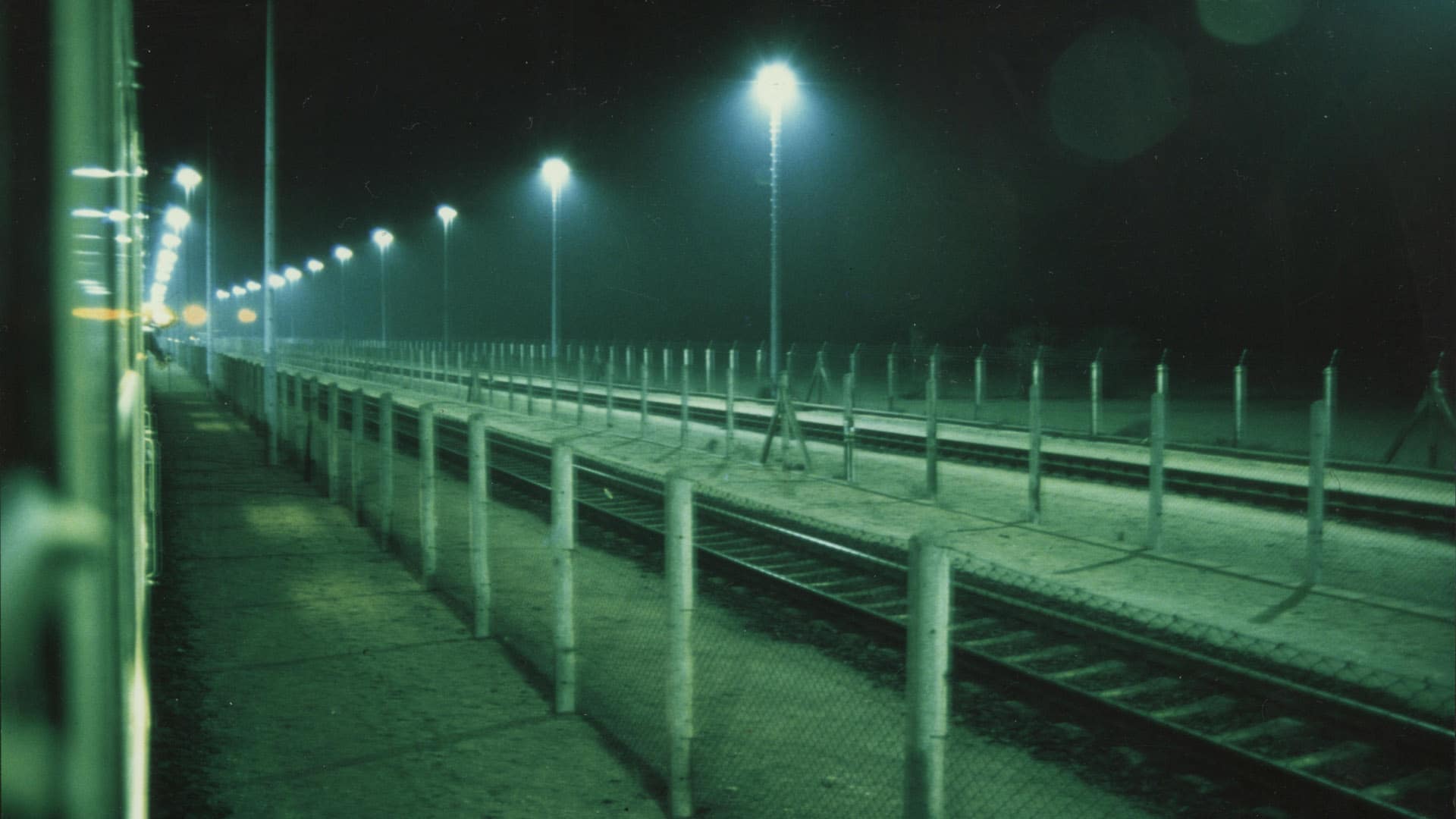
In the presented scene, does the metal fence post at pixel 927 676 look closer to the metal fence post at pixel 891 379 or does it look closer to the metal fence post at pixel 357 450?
the metal fence post at pixel 357 450

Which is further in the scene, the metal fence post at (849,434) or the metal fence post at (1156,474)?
the metal fence post at (849,434)

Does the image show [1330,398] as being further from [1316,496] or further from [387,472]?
[387,472]

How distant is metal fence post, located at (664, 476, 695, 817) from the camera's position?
509 cm

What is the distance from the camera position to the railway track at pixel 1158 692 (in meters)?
5.49

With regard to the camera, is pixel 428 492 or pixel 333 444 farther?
pixel 333 444

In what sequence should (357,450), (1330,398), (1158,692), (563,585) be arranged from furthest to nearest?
(1330,398) → (357,450) → (1158,692) → (563,585)

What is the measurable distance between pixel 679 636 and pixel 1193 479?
40.8ft

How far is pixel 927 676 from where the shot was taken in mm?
3727

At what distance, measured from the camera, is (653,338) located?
65.2 meters

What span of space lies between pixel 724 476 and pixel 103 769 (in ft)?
50.0

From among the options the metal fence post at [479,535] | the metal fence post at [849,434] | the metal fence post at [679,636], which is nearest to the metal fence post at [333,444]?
the metal fence post at [849,434]

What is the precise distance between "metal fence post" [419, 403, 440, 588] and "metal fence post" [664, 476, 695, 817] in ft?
13.6

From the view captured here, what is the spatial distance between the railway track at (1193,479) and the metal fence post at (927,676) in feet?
35.5

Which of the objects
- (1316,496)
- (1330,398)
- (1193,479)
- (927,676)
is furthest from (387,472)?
(1330,398)
